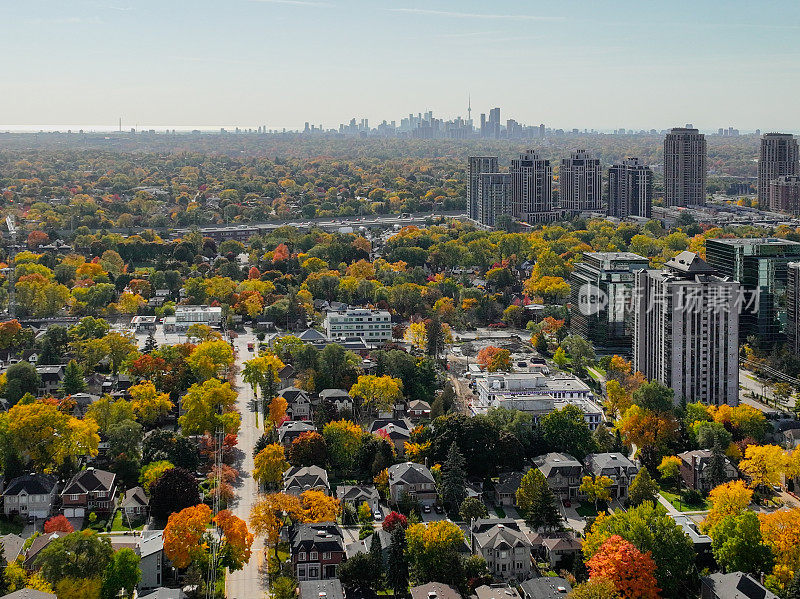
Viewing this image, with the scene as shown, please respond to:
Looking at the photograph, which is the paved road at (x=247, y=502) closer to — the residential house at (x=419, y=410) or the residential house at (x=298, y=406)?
the residential house at (x=298, y=406)

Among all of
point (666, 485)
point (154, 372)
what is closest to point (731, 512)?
point (666, 485)

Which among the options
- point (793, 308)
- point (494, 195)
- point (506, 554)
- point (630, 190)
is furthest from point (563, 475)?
point (630, 190)

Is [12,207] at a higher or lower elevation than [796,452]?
higher

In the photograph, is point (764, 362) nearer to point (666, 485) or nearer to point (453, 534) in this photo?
point (666, 485)

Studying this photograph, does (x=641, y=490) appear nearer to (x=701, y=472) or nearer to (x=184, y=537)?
(x=701, y=472)

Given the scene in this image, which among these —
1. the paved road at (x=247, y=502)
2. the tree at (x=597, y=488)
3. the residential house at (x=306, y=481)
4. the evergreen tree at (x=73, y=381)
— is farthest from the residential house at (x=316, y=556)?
the evergreen tree at (x=73, y=381)
